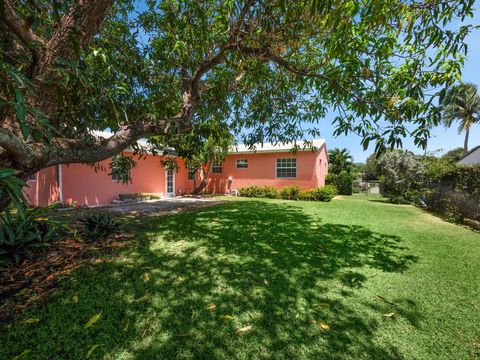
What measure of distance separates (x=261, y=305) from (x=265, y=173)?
14.8m

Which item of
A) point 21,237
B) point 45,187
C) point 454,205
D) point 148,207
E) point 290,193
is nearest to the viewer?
point 21,237

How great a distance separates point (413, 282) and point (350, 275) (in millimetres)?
953

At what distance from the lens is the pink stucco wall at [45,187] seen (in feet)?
30.0

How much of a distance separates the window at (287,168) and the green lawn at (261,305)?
1153 cm

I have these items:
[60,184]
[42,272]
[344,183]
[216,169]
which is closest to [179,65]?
[42,272]

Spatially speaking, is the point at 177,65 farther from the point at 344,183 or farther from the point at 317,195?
the point at 344,183

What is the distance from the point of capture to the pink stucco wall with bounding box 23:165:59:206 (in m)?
9.13

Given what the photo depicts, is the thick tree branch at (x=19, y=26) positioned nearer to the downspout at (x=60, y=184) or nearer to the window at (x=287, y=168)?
the downspout at (x=60, y=184)

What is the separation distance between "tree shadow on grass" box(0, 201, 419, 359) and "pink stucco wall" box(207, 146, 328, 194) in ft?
37.1

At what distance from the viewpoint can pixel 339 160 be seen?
24.0m

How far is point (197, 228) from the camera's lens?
6207 mm

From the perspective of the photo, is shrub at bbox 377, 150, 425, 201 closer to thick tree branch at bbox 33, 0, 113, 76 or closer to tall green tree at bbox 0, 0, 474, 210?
tall green tree at bbox 0, 0, 474, 210

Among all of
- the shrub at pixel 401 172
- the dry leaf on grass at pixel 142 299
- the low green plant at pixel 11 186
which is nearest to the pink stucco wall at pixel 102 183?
the dry leaf on grass at pixel 142 299

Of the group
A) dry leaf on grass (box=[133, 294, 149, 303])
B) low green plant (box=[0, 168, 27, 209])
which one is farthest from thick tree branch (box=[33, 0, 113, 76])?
dry leaf on grass (box=[133, 294, 149, 303])
